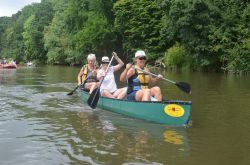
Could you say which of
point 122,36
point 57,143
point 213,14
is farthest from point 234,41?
point 57,143

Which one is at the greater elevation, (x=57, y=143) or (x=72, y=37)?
(x=72, y=37)

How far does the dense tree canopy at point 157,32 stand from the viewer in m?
34.7

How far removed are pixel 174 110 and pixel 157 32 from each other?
37.1 meters

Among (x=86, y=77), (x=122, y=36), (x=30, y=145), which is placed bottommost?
(x=30, y=145)

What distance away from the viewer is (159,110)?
10.2 metres

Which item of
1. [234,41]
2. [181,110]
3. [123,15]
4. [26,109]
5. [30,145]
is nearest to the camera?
[30,145]

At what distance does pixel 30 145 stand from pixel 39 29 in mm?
77343

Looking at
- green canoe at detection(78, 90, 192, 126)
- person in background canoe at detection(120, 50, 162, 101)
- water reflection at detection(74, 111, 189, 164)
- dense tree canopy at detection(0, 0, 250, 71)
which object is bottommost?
water reflection at detection(74, 111, 189, 164)

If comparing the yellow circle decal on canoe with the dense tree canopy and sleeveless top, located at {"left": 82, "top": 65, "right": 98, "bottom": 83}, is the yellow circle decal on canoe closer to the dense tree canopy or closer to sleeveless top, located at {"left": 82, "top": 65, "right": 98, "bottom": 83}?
sleeveless top, located at {"left": 82, "top": 65, "right": 98, "bottom": 83}

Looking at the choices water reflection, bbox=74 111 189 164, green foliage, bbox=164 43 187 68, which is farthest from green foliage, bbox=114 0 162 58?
water reflection, bbox=74 111 189 164

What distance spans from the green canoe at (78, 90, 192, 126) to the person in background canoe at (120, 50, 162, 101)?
0.79 feet

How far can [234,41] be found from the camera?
35094 mm

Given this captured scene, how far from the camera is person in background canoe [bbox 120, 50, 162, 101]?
10.7 metres

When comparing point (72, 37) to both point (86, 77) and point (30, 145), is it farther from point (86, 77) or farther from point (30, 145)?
point (30, 145)
